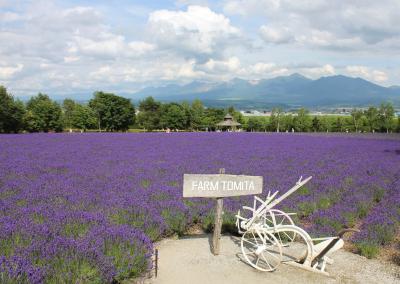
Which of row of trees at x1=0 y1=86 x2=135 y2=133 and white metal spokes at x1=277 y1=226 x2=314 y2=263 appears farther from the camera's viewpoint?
row of trees at x1=0 y1=86 x2=135 y2=133

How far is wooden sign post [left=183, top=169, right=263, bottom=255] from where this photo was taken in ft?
17.6

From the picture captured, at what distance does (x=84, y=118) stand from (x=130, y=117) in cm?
783

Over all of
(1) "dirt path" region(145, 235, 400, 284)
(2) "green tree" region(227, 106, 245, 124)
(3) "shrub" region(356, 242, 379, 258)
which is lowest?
(1) "dirt path" region(145, 235, 400, 284)

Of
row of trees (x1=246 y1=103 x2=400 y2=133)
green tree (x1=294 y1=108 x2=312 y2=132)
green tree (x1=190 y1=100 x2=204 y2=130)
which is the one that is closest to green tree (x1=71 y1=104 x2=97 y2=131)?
green tree (x1=190 y1=100 x2=204 y2=130)

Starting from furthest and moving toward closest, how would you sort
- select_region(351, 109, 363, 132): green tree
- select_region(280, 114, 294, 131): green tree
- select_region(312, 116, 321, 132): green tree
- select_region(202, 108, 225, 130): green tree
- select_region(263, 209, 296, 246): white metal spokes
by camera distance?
select_region(280, 114, 294, 131): green tree
select_region(312, 116, 321, 132): green tree
select_region(202, 108, 225, 130): green tree
select_region(351, 109, 363, 132): green tree
select_region(263, 209, 296, 246): white metal spokes

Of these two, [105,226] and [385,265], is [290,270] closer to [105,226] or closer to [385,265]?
[385,265]

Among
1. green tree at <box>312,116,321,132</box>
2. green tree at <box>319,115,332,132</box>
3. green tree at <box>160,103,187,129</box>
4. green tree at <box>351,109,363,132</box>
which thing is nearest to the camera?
green tree at <box>160,103,187,129</box>

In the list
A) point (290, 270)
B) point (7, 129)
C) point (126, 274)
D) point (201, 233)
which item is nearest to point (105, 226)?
point (126, 274)

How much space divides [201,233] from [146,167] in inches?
221

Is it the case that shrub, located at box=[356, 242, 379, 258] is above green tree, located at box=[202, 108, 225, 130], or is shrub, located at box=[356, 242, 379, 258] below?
below

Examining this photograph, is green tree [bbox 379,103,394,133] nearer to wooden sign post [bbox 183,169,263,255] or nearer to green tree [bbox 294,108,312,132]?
green tree [bbox 294,108,312,132]

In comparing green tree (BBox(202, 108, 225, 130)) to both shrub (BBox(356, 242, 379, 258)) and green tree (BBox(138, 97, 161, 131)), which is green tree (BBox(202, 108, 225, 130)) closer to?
green tree (BBox(138, 97, 161, 131))

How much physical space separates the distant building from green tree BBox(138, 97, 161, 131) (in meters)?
11.6

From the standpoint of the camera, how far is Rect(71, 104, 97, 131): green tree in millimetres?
62169
